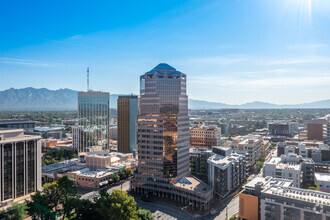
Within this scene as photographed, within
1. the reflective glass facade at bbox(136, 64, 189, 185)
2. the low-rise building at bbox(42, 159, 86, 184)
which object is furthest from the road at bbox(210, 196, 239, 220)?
the low-rise building at bbox(42, 159, 86, 184)

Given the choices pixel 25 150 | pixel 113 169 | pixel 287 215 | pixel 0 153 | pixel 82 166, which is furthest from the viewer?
pixel 82 166

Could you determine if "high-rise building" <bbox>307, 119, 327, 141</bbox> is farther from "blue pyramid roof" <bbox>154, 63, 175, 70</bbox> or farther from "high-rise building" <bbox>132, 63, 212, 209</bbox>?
"blue pyramid roof" <bbox>154, 63, 175, 70</bbox>

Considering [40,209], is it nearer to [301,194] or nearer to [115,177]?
[115,177]

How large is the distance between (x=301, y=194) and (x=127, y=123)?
11090 centimetres

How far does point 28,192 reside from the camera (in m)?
75.2

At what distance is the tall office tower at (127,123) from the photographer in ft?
503

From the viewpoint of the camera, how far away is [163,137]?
86.2 m

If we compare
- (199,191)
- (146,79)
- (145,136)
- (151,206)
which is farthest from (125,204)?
(146,79)

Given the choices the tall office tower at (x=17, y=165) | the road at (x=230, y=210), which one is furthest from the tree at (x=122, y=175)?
the road at (x=230, y=210)

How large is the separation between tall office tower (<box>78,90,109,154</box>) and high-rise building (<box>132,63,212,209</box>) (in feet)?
200

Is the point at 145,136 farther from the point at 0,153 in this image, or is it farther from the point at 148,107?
the point at 0,153

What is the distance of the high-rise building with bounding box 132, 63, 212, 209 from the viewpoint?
3396 inches

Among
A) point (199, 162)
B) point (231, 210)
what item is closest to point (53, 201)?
point (231, 210)

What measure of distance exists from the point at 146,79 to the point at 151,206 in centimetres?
4410
